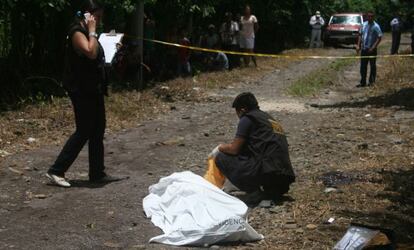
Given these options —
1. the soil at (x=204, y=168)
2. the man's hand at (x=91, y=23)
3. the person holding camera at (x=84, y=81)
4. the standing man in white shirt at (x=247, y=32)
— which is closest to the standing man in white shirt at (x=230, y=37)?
the standing man in white shirt at (x=247, y=32)

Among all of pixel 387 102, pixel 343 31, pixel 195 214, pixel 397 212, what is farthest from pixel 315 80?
pixel 343 31

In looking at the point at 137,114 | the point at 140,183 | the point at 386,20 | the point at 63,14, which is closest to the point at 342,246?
the point at 140,183

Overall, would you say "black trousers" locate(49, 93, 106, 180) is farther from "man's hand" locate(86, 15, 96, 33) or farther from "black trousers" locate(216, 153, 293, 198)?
"black trousers" locate(216, 153, 293, 198)

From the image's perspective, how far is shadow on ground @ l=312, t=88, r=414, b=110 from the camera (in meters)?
12.0

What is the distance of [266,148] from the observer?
5.80 meters

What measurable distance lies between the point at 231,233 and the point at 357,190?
79.2 inches

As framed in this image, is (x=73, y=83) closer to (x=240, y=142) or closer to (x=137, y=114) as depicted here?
(x=240, y=142)

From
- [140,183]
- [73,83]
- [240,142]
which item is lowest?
[140,183]

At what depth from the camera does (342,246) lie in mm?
4281

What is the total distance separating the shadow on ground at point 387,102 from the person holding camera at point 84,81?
6.78 m

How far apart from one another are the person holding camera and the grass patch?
825 centimetres

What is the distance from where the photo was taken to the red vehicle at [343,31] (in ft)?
96.9

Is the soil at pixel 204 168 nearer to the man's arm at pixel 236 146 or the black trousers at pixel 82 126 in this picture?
the black trousers at pixel 82 126

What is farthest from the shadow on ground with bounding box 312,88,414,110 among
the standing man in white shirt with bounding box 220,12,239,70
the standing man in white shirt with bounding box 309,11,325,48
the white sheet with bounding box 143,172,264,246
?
the standing man in white shirt with bounding box 309,11,325,48
